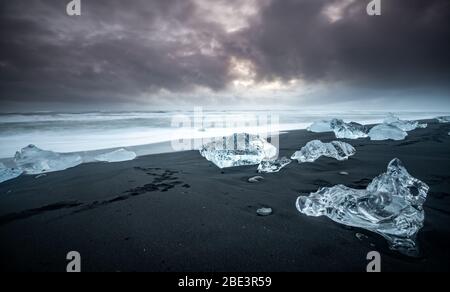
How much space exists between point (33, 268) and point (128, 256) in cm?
65

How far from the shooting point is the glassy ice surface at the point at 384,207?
5.49ft

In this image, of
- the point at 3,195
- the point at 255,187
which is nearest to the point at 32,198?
the point at 3,195

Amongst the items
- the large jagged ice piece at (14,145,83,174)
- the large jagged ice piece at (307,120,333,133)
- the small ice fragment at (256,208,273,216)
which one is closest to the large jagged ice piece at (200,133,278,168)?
the small ice fragment at (256,208,273,216)

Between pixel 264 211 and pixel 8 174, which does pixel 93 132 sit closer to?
pixel 8 174

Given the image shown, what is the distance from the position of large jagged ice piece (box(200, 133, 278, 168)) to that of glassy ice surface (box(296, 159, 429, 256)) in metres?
1.72

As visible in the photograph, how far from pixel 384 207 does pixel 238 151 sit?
2418 millimetres

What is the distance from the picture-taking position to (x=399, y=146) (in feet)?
16.6

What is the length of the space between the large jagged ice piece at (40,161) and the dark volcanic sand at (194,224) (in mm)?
376

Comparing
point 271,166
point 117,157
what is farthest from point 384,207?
point 117,157

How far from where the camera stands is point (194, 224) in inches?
79.0

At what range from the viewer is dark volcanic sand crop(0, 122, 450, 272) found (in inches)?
60.0

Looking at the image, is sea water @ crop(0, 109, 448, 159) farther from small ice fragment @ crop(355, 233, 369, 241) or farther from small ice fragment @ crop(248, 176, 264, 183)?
small ice fragment @ crop(355, 233, 369, 241)

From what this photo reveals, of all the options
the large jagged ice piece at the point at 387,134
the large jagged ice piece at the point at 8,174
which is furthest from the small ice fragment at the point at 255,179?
the large jagged ice piece at the point at 387,134

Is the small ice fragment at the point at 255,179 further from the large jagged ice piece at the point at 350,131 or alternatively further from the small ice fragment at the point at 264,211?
the large jagged ice piece at the point at 350,131
